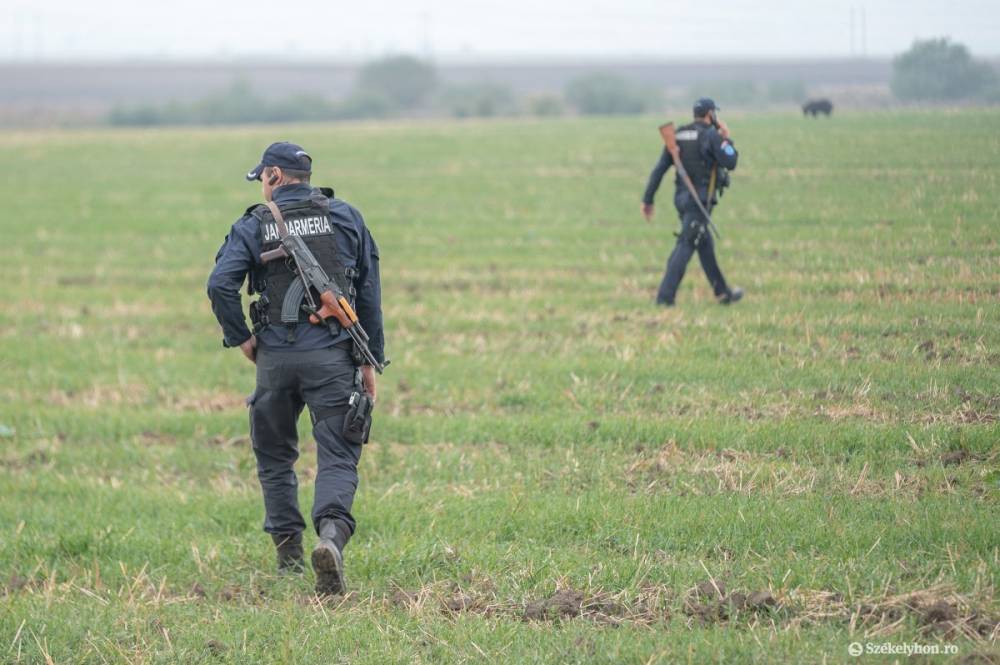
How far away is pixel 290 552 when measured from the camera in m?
7.09

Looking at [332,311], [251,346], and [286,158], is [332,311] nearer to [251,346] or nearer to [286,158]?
[251,346]

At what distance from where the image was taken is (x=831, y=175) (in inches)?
490

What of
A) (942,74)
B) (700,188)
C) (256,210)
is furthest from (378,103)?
(256,210)

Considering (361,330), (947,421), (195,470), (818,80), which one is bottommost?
(195,470)

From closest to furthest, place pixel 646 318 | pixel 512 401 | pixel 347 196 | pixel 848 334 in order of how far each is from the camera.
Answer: pixel 848 334
pixel 512 401
pixel 646 318
pixel 347 196

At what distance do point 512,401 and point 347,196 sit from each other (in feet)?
60.0

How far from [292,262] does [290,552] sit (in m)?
1.70

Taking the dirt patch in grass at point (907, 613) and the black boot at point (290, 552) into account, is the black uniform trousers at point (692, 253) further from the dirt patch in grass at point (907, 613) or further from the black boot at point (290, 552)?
the dirt patch in grass at point (907, 613)

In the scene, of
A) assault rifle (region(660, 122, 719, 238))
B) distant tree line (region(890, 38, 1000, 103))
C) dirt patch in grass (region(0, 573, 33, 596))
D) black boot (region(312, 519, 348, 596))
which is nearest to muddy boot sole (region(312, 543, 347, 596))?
black boot (region(312, 519, 348, 596))

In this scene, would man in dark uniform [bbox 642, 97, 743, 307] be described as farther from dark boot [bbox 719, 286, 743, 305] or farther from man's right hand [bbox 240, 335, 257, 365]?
man's right hand [bbox 240, 335, 257, 365]

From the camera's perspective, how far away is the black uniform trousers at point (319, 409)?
260 inches

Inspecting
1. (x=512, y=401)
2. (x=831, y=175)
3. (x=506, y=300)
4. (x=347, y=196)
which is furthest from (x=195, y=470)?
(x=347, y=196)

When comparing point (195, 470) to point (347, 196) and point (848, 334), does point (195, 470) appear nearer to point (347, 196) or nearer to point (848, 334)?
point (848, 334)

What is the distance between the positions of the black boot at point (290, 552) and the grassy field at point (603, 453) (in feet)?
0.49
